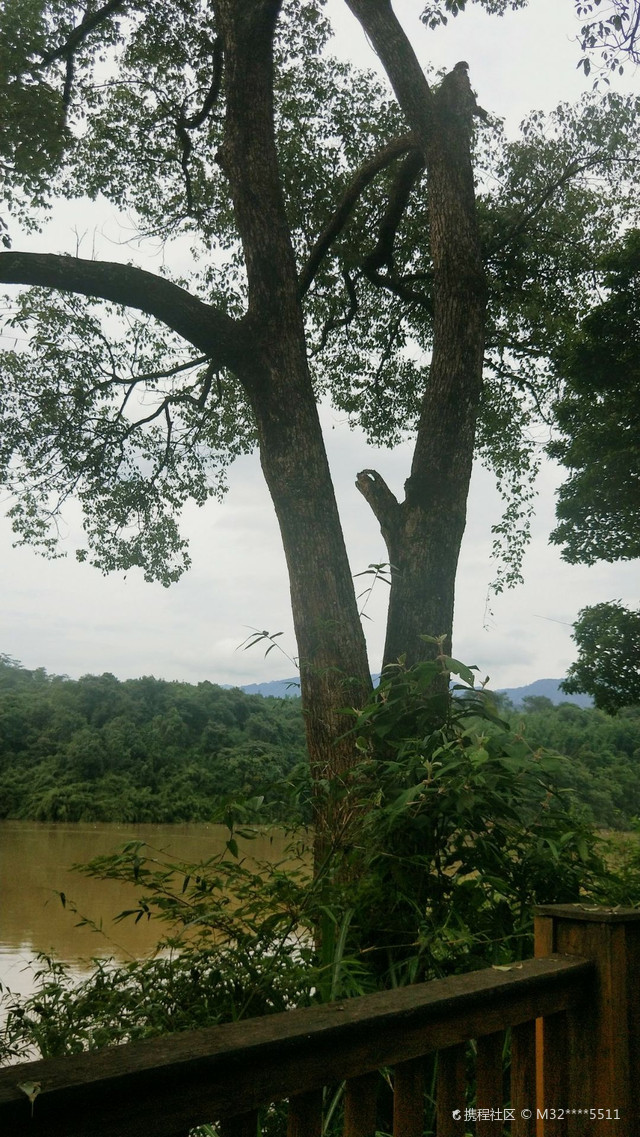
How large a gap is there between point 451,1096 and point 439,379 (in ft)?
9.68

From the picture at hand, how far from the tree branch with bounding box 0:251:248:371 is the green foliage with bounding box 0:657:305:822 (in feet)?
7.63

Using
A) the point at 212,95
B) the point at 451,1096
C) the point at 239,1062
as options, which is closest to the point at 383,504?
the point at 451,1096

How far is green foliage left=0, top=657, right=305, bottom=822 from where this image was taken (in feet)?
21.6

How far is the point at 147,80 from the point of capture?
6219 millimetres

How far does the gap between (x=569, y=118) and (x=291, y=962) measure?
6205 millimetres

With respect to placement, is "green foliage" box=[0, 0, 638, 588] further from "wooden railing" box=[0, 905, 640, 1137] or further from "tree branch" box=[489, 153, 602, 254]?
"wooden railing" box=[0, 905, 640, 1137]

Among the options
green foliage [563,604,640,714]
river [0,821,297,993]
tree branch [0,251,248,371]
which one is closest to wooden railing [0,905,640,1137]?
river [0,821,297,993]

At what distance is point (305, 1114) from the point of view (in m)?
0.96

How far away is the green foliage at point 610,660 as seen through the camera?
27.8 ft

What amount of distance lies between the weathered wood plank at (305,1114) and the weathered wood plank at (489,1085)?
34cm

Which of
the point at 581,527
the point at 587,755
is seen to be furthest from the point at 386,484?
the point at 581,527

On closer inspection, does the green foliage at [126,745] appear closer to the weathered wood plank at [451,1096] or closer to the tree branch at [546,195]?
the tree branch at [546,195]

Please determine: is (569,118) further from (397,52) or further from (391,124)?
(397,52)

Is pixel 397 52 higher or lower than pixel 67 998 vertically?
higher
